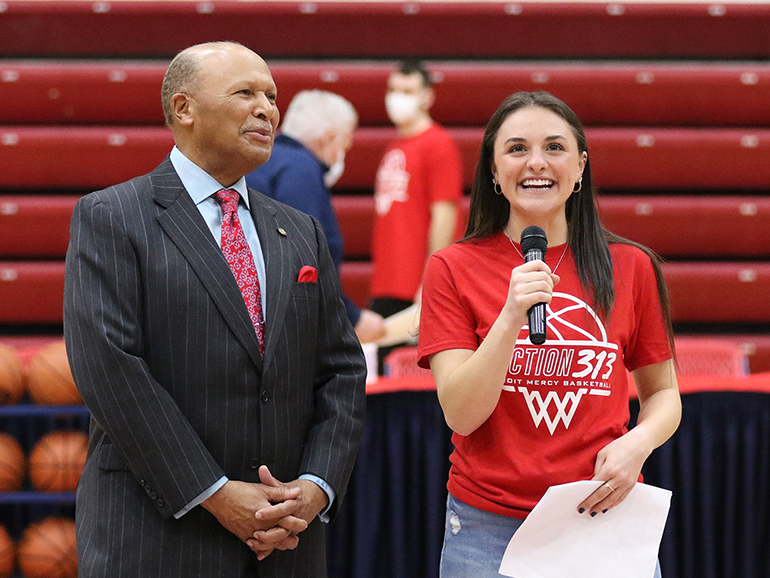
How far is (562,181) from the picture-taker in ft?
5.22

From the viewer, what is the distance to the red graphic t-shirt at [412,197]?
4.41 m

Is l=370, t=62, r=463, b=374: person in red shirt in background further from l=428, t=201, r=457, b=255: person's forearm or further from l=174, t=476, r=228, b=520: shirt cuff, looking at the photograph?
l=174, t=476, r=228, b=520: shirt cuff

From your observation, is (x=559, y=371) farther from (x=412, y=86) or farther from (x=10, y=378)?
(x=412, y=86)

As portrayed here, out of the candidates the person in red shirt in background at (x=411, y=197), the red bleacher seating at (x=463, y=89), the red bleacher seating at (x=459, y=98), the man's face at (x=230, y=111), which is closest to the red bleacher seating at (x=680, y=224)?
the red bleacher seating at (x=459, y=98)

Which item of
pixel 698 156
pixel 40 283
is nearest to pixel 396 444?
pixel 40 283

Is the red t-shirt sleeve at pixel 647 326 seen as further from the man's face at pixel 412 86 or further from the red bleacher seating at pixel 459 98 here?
the red bleacher seating at pixel 459 98

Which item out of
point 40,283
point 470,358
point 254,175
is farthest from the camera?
point 40,283

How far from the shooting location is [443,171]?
4395 millimetres

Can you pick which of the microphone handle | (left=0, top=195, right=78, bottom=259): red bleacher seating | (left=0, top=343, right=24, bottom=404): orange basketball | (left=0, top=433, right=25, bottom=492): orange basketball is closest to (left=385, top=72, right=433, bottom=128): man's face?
(left=0, top=195, right=78, bottom=259): red bleacher seating

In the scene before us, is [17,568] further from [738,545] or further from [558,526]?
[738,545]

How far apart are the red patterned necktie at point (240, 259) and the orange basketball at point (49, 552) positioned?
147 cm

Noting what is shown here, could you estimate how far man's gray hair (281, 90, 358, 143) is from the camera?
347 centimetres

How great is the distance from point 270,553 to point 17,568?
1550mm

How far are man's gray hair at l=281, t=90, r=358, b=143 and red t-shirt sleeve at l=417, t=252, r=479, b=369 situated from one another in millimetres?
1976
